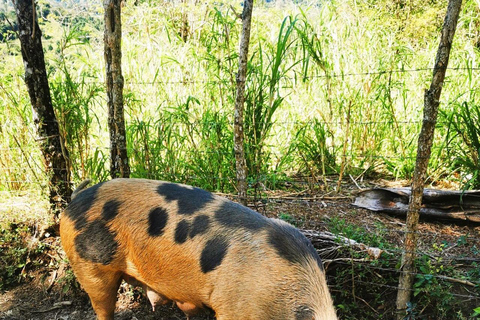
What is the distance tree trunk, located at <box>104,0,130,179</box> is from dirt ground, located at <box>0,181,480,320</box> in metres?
1.07

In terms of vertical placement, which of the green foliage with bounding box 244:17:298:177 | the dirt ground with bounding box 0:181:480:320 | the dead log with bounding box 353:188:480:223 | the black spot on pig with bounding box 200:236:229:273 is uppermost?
the green foliage with bounding box 244:17:298:177

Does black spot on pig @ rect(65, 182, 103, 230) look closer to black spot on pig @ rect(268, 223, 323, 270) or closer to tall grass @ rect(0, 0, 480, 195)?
black spot on pig @ rect(268, 223, 323, 270)

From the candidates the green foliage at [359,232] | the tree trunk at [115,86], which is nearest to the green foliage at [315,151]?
the green foliage at [359,232]

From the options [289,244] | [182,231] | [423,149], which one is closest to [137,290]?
[182,231]

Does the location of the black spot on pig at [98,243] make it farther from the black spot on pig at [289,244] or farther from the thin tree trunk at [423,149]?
the thin tree trunk at [423,149]

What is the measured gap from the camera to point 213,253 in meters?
2.26

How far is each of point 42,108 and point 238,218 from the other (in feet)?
7.85

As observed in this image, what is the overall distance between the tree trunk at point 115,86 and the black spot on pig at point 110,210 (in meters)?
1.20

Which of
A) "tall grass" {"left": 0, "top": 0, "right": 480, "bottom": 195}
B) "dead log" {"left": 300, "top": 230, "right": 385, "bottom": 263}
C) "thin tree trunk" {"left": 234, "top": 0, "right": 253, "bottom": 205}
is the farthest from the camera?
"tall grass" {"left": 0, "top": 0, "right": 480, "bottom": 195}

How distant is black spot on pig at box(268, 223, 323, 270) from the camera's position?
2145mm

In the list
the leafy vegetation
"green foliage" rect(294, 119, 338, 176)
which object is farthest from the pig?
"green foliage" rect(294, 119, 338, 176)

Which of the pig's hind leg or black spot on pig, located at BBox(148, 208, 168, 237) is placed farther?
the pig's hind leg

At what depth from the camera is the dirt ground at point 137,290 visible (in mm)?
3473

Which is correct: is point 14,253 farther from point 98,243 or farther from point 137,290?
point 98,243
